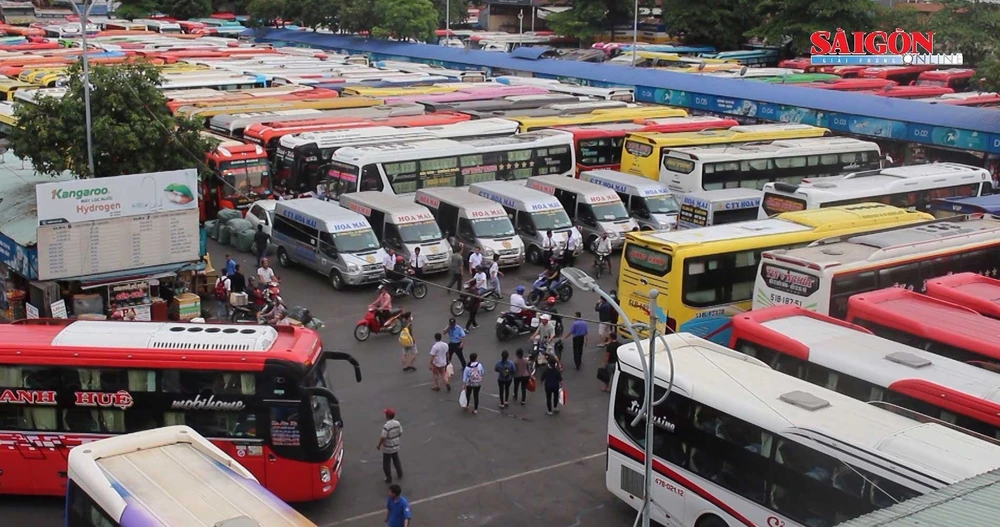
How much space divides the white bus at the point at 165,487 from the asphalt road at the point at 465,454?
2684mm

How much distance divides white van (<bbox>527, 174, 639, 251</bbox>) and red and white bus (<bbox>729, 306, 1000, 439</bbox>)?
11967 millimetres

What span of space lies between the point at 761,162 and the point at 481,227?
9.97 meters

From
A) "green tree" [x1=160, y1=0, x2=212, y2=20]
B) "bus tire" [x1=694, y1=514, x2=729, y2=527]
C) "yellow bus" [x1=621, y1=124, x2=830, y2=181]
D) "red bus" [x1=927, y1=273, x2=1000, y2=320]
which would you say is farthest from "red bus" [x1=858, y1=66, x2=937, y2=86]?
"green tree" [x1=160, y1=0, x2=212, y2=20]

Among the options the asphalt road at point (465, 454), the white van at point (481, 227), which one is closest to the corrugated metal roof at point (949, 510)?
the asphalt road at point (465, 454)

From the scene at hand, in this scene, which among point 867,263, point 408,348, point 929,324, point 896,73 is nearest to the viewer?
point 929,324

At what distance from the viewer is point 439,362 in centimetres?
1775

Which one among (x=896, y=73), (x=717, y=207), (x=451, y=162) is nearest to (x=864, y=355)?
(x=717, y=207)

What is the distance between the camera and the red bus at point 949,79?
175 ft

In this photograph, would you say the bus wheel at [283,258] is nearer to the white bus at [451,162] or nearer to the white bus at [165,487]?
the white bus at [451,162]

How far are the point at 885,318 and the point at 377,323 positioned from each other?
9599 millimetres

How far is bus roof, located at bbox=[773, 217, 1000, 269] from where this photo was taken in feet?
60.8

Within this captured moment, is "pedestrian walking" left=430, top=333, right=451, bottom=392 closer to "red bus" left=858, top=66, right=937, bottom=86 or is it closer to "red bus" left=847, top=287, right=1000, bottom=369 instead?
"red bus" left=847, top=287, right=1000, bottom=369

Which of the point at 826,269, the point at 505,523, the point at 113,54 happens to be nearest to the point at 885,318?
the point at 826,269

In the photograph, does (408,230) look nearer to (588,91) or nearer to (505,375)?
(505,375)
